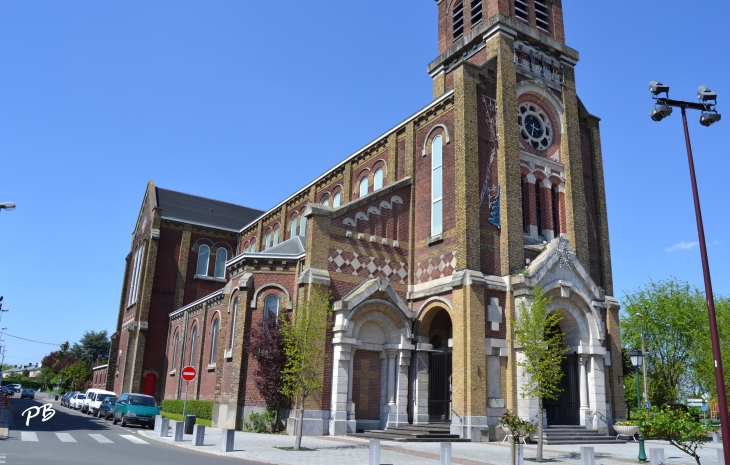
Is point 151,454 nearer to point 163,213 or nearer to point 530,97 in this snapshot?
point 530,97

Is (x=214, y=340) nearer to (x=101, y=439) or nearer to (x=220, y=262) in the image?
(x=101, y=439)

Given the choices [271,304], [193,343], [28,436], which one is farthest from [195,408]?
[28,436]

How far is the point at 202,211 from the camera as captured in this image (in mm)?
48375

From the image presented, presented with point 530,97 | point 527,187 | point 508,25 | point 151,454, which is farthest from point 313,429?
point 508,25

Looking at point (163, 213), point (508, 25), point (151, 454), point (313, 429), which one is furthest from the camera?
point (163, 213)

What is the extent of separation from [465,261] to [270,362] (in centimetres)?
853

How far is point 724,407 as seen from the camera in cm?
1093

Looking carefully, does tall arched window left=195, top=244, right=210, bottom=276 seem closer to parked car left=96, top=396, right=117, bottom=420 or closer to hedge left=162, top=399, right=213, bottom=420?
hedge left=162, top=399, right=213, bottom=420

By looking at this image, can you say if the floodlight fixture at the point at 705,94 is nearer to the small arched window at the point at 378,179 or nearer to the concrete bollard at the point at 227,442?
the concrete bollard at the point at 227,442

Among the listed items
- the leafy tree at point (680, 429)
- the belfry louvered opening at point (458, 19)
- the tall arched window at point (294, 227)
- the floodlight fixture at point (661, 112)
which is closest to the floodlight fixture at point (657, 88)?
the floodlight fixture at point (661, 112)

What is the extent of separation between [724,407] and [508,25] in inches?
827

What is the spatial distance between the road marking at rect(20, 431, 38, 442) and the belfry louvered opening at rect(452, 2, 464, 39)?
2646 cm

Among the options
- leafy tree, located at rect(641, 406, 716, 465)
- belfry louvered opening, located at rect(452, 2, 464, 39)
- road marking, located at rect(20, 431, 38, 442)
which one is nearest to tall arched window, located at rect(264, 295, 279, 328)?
road marking, located at rect(20, 431, 38, 442)

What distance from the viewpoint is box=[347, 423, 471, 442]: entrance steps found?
21.0 m
